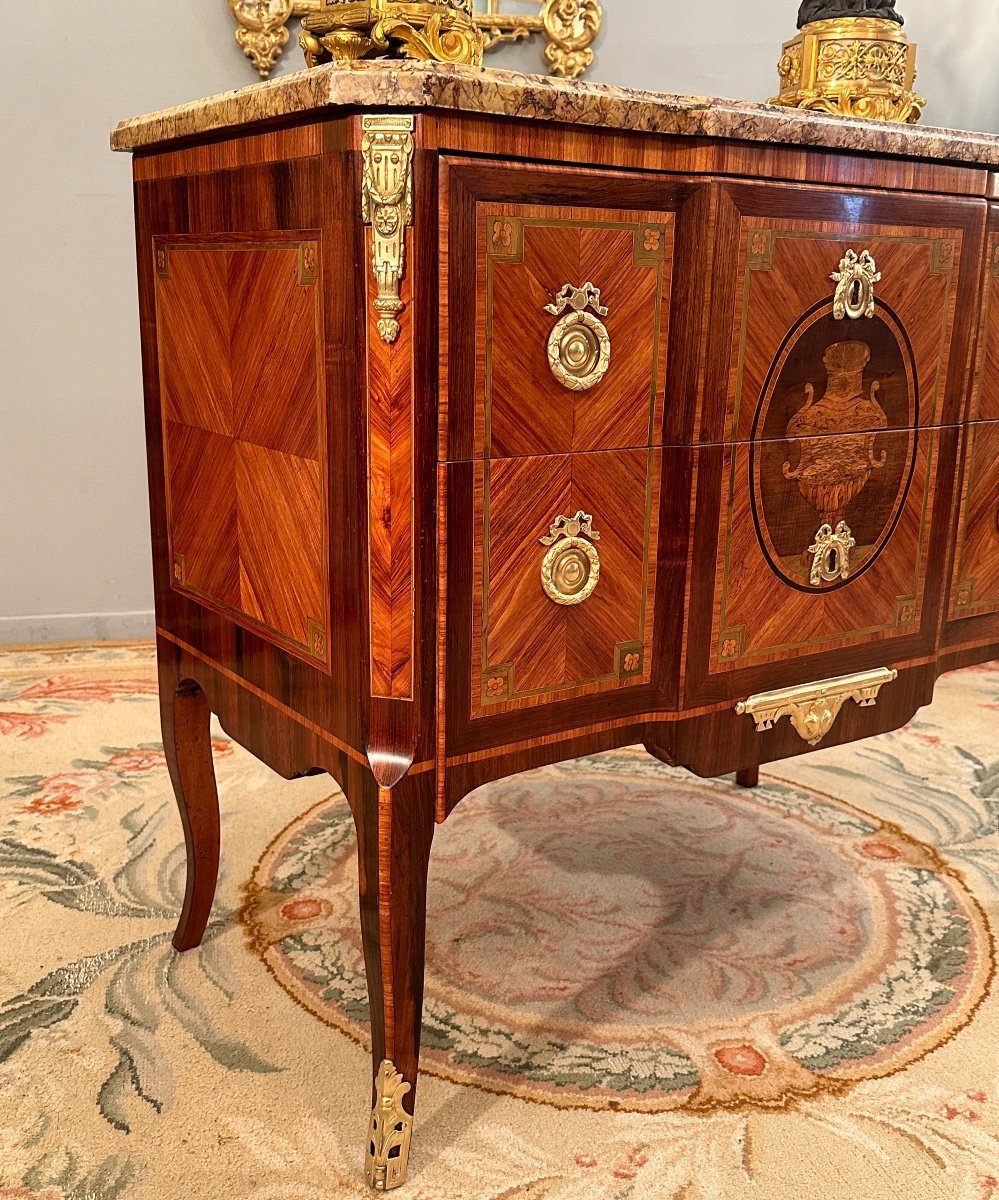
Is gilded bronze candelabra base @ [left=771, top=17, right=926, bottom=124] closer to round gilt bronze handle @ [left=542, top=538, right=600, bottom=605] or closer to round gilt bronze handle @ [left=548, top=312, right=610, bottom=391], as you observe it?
round gilt bronze handle @ [left=548, top=312, right=610, bottom=391]

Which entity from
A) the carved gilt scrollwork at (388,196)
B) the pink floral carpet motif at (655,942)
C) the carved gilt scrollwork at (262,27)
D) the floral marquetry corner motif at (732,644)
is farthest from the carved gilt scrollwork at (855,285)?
the carved gilt scrollwork at (262,27)

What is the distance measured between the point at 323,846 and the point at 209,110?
1169mm

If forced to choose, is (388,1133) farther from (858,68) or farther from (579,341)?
(858,68)

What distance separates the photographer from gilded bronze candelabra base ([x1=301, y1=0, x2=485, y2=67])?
1154 millimetres

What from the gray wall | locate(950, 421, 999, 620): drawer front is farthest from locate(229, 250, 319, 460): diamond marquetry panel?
the gray wall

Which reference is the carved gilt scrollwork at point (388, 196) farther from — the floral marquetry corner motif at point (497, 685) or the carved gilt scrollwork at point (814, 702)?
the carved gilt scrollwork at point (814, 702)

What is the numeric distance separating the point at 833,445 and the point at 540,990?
0.80m

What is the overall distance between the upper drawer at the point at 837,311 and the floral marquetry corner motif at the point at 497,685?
1.05 ft

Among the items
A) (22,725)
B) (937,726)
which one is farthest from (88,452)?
(937,726)

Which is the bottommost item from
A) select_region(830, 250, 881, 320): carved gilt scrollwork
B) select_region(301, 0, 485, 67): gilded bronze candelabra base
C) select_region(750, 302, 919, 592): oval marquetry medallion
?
select_region(750, 302, 919, 592): oval marquetry medallion

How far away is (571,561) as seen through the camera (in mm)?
1221

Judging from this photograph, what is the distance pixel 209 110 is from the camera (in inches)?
48.5

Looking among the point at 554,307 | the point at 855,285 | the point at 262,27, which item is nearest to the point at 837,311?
the point at 855,285

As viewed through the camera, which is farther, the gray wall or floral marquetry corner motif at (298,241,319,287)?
the gray wall
